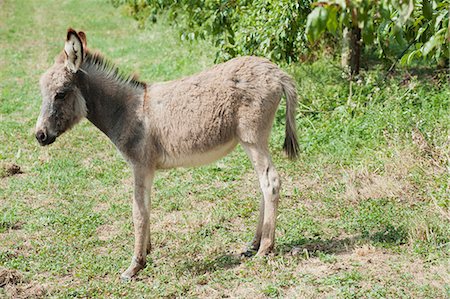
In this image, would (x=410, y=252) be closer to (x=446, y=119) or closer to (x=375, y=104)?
(x=446, y=119)

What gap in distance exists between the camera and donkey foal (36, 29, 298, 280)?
477cm

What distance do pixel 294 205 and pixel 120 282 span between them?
2.10 m

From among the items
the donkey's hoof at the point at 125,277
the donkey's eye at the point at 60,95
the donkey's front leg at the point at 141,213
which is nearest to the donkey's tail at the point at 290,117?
the donkey's front leg at the point at 141,213

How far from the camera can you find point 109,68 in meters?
5.28

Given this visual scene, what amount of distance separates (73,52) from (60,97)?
412mm

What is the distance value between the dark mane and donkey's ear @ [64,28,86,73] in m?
0.22

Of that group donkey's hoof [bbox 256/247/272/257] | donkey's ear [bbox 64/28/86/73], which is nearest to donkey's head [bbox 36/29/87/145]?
donkey's ear [bbox 64/28/86/73]

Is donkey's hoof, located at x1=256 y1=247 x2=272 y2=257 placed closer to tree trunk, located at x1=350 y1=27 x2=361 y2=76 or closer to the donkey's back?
the donkey's back

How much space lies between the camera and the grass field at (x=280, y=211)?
4480 millimetres

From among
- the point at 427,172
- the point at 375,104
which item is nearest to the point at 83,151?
the point at 375,104

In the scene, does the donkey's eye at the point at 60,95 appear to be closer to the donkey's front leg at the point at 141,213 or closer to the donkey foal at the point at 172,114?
the donkey foal at the point at 172,114

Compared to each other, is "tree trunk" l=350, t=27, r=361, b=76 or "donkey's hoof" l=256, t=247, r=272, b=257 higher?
"tree trunk" l=350, t=27, r=361, b=76

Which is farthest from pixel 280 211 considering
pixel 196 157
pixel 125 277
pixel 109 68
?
pixel 109 68

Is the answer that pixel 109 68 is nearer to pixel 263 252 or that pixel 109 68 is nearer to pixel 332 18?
pixel 263 252
